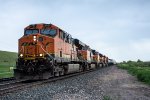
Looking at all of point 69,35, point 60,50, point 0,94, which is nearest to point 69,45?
point 69,35

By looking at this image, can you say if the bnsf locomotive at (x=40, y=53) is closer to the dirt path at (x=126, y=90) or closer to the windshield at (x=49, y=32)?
the windshield at (x=49, y=32)

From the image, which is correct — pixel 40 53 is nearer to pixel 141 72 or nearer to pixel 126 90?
pixel 126 90

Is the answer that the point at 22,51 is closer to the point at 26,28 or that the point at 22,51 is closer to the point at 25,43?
the point at 25,43

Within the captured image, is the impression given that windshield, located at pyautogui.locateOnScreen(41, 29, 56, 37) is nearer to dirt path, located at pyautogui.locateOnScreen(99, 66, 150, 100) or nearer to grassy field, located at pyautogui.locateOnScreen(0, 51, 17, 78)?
grassy field, located at pyautogui.locateOnScreen(0, 51, 17, 78)

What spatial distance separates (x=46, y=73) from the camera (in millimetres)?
18344

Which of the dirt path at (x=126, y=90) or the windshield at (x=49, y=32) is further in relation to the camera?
the windshield at (x=49, y=32)

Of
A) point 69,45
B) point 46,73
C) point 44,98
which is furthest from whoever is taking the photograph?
point 69,45

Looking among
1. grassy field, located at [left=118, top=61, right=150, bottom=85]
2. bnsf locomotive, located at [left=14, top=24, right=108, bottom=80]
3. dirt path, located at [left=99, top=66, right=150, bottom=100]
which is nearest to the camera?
dirt path, located at [left=99, top=66, right=150, bottom=100]

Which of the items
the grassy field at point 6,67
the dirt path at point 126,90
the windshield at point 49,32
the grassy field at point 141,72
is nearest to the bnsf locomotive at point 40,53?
the windshield at point 49,32

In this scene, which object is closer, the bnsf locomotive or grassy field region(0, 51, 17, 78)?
the bnsf locomotive

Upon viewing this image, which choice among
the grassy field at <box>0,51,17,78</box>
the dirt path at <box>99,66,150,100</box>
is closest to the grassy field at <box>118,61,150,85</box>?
the dirt path at <box>99,66,150,100</box>

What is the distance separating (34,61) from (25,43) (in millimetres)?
1523

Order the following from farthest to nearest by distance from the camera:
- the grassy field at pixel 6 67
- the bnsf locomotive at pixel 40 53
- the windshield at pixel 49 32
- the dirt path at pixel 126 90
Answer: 1. the grassy field at pixel 6 67
2. the windshield at pixel 49 32
3. the bnsf locomotive at pixel 40 53
4. the dirt path at pixel 126 90

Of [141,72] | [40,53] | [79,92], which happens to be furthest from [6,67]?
[79,92]
